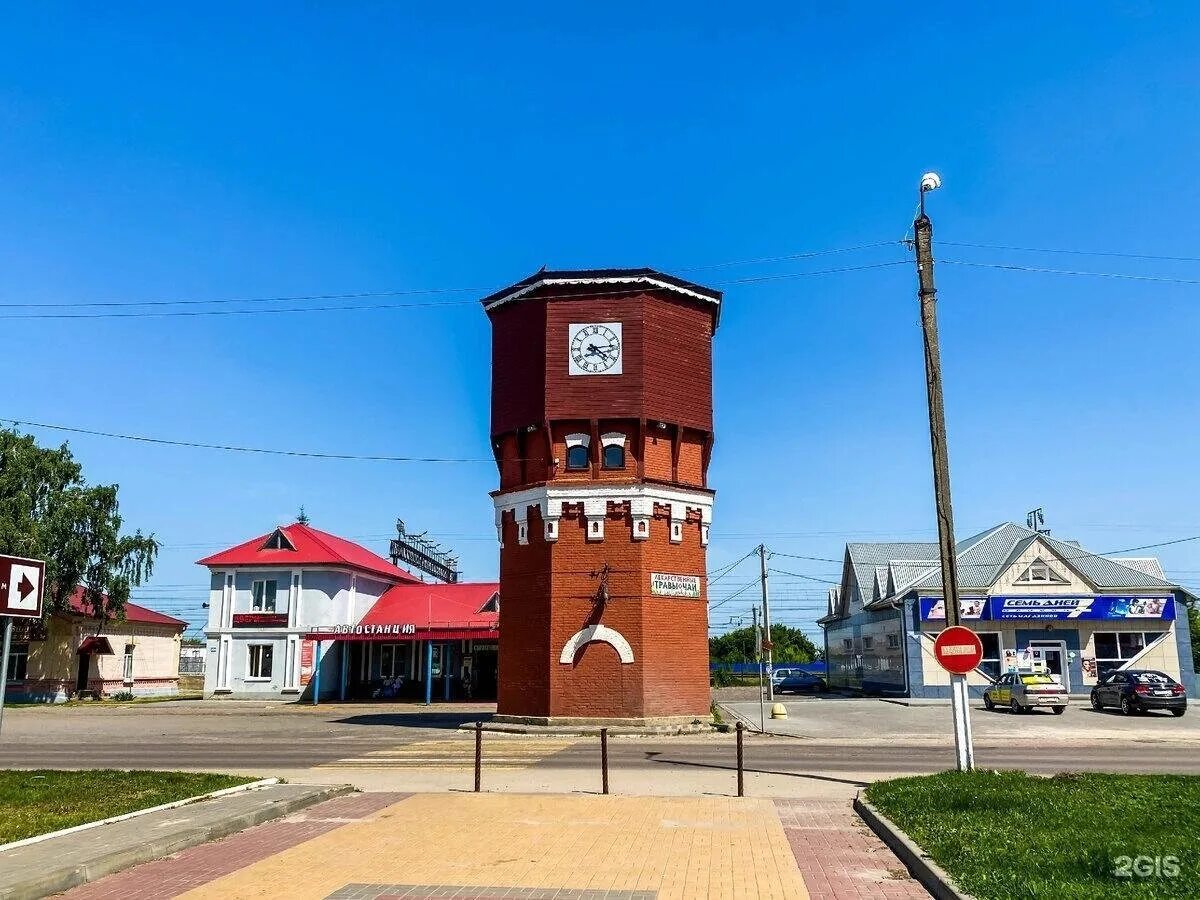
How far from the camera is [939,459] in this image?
15867 millimetres

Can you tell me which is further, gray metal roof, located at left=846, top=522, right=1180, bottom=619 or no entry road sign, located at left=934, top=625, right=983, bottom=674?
gray metal roof, located at left=846, top=522, right=1180, bottom=619

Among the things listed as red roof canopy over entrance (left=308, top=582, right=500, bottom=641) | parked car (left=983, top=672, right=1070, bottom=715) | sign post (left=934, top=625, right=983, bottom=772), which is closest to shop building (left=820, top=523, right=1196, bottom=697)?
parked car (left=983, top=672, right=1070, bottom=715)

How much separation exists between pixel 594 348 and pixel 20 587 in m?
19.6

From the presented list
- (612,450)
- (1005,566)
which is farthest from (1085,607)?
(612,450)

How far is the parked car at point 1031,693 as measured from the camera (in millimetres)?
33625

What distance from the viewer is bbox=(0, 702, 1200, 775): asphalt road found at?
59.9ft

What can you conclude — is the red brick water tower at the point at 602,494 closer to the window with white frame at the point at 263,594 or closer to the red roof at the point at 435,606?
the red roof at the point at 435,606

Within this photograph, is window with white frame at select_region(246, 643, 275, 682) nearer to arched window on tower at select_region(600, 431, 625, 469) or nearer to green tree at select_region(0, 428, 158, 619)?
green tree at select_region(0, 428, 158, 619)

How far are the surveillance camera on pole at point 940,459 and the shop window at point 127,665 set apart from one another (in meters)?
49.7

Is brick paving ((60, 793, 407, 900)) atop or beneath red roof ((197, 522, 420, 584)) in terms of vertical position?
beneath

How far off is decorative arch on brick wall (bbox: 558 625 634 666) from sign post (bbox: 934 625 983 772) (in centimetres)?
1304

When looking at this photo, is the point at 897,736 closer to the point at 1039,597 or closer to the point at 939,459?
the point at 939,459

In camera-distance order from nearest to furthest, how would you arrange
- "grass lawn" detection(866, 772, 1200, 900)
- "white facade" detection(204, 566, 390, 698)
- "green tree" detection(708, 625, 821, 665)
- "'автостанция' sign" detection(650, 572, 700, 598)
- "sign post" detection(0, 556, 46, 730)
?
"grass lawn" detection(866, 772, 1200, 900)
"sign post" detection(0, 556, 46, 730)
"'автостанция' sign" detection(650, 572, 700, 598)
"white facade" detection(204, 566, 390, 698)
"green tree" detection(708, 625, 821, 665)
